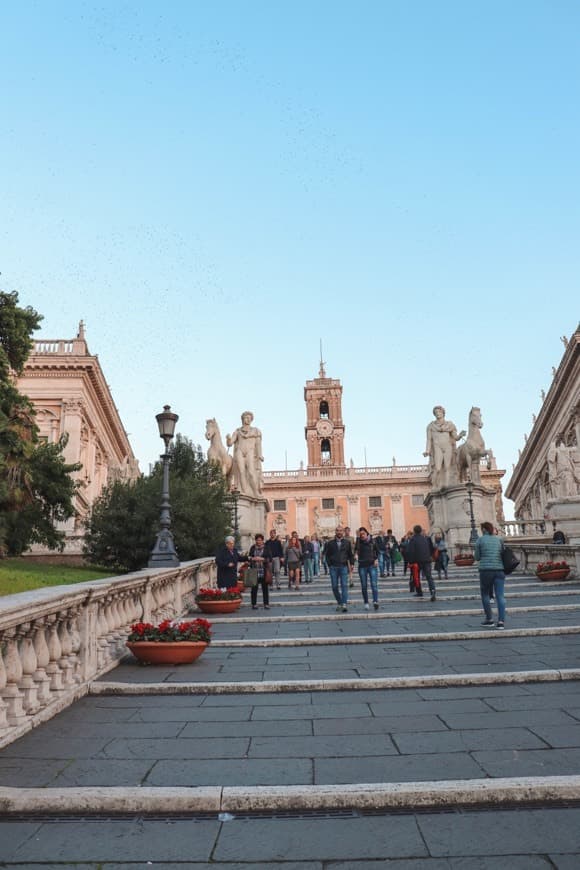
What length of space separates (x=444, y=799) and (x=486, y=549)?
676 cm

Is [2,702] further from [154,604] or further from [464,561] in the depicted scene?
[464,561]

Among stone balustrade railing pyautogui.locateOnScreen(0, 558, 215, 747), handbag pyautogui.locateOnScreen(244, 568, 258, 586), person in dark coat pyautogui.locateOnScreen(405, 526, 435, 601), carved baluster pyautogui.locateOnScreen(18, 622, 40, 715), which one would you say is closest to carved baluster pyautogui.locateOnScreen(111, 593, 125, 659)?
stone balustrade railing pyautogui.locateOnScreen(0, 558, 215, 747)

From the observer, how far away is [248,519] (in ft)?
80.9

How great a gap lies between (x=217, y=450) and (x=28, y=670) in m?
19.9

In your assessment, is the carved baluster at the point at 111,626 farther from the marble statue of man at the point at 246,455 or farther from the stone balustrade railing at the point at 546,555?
the marble statue of man at the point at 246,455

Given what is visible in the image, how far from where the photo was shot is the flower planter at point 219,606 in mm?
12197

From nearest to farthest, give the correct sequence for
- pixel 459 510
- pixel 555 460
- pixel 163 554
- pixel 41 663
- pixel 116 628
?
pixel 41 663
pixel 116 628
pixel 163 554
pixel 459 510
pixel 555 460

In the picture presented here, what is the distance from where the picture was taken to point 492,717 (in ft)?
15.6

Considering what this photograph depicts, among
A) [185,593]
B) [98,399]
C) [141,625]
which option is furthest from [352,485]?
[141,625]

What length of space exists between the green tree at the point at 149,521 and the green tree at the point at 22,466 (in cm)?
184

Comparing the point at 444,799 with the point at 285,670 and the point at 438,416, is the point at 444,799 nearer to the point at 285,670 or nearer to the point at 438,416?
the point at 285,670

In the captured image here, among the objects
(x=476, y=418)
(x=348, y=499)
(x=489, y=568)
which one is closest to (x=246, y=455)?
(x=476, y=418)

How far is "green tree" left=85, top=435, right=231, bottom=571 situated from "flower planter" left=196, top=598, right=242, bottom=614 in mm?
8493

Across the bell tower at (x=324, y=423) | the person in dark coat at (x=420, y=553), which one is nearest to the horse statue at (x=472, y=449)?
the person in dark coat at (x=420, y=553)
